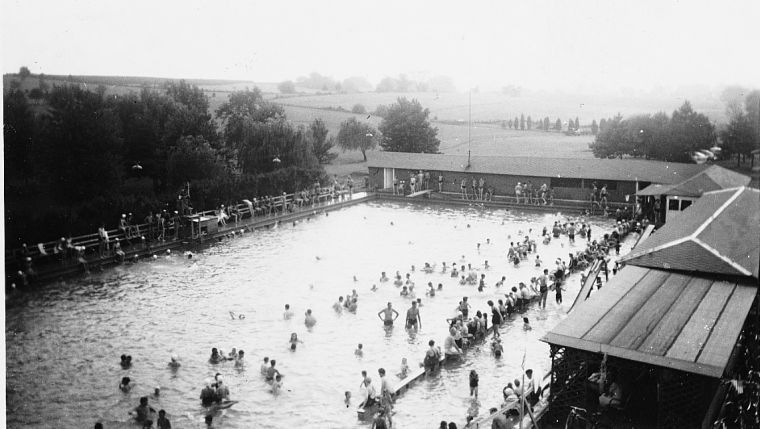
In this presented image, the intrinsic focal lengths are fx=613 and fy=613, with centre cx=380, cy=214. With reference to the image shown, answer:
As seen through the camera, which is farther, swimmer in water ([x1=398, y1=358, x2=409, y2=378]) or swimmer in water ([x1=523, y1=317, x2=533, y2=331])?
swimmer in water ([x1=523, y1=317, x2=533, y2=331])

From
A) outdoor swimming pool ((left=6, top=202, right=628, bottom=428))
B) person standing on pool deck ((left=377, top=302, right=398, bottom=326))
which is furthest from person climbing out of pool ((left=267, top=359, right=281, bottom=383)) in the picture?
person standing on pool deck ((left=377, top=302, right=398, bottom=326))

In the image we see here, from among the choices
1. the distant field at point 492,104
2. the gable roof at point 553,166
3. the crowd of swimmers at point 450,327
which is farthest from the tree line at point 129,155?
the distant field at point 492,104

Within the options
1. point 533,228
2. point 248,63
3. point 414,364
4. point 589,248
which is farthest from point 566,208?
point 414,364

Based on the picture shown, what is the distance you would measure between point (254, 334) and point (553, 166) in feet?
112

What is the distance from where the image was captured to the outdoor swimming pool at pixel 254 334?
52.4 feet

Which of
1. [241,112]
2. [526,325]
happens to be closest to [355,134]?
[241,112]

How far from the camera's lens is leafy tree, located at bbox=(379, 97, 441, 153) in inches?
2719

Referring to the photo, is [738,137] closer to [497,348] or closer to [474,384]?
[497,348]

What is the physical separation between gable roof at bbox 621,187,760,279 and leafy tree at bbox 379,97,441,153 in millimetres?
48077

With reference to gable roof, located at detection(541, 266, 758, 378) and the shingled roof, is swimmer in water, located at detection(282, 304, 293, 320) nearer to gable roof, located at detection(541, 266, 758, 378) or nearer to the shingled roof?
gable roof, located at detection(541, 266, 758, 378)

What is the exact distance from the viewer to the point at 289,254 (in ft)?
105

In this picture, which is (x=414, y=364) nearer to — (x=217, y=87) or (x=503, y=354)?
(x=503, y=354)

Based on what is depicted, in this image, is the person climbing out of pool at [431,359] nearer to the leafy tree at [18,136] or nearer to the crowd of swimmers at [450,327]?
the crowd of swimmers at [450,327]

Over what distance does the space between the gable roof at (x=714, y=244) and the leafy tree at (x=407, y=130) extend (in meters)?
48.1
